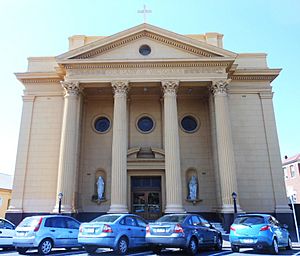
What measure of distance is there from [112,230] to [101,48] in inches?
636

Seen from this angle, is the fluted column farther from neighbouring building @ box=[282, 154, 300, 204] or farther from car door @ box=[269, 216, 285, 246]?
neighbouring building @ box=[282, 154, 300, 204]

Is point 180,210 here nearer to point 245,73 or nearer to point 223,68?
point 223,68

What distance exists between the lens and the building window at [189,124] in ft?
82.2

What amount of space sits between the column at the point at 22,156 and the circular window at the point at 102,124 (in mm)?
5397

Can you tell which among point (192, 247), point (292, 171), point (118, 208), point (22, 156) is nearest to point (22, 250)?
point (192, 247)

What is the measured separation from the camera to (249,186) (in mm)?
22422

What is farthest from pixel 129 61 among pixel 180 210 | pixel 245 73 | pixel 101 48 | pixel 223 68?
pixel 180 210

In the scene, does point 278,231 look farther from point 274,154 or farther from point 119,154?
point 274,154

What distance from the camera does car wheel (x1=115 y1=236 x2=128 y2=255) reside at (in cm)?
1056

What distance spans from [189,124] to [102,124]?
7.53 m

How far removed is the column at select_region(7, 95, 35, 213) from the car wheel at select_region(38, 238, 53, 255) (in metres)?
11.6

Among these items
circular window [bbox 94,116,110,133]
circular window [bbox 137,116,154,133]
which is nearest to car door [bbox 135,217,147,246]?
circular window [bbox 137,116,154,133]

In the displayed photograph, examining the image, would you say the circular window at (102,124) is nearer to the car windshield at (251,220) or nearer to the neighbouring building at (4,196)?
the car windshield at (251,220)

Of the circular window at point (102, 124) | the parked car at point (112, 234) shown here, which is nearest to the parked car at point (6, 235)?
the parked car at point (112, 234)
